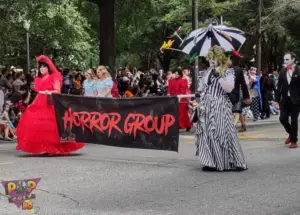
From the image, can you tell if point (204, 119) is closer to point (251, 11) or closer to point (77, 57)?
point (251, 11)

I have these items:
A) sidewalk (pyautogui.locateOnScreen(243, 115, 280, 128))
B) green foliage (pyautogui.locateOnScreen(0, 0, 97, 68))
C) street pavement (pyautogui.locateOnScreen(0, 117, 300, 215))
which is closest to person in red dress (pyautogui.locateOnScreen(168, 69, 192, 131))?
sidewalk (pyautogui.locateOnScreen(243, 115, 280, 128))

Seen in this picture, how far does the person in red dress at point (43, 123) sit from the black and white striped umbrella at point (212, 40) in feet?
9.12

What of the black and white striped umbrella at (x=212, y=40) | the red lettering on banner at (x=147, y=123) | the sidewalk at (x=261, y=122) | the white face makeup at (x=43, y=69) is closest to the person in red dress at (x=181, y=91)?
the sidewalk at (x=261, y=122)

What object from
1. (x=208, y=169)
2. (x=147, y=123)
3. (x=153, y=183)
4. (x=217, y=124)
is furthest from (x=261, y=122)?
(x=153, y=183)

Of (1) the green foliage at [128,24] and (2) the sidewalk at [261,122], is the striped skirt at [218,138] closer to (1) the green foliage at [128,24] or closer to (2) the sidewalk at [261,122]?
(2) the sidewalk at [261,122]

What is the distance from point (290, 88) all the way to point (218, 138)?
3153 millimetres

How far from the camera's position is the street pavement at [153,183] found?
628cm

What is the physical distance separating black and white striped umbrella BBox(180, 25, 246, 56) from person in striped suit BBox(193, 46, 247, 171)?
2475 mm

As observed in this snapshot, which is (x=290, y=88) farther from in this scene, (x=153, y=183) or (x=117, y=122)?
(x=153, y=183)

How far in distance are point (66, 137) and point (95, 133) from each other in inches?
21.4

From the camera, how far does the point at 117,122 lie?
32.1 ft

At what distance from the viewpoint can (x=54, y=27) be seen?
27000 millimetres

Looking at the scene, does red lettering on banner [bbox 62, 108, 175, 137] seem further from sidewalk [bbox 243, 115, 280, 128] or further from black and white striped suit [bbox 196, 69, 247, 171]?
sidewalk [bbox 243, 115, 280, 128]

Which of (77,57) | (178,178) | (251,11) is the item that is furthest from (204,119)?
(77,57)
